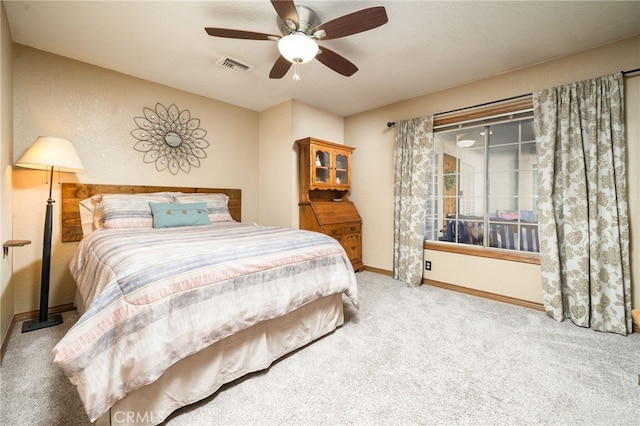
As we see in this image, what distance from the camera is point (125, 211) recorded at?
249 cm

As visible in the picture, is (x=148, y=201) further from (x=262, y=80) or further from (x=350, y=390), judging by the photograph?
(x=350, y=390)

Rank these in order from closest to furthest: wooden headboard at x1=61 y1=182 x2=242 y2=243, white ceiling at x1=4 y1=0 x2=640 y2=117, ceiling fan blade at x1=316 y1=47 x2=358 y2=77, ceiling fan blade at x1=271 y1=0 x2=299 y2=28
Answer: ceiling fan blade at x1=271 y1=0 x2=299 y2=28 → white ceiling at x1=4 y1=0 x2=640 y2=117 → ceiling fan blade at x1=316 y1=47 x2=358 y2=77 → wooden headboard at x1=61 y1=182 x2=242 y2=243

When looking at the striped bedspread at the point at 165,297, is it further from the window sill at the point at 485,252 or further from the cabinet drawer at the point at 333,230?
the window sill at the point at 485,252

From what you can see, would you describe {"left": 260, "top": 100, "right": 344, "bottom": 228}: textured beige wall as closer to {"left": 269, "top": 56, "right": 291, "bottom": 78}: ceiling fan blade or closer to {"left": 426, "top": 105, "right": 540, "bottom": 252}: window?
{"left": 269, "top": 56, "right": 291, "bottom": 78}: ceiling fan blade

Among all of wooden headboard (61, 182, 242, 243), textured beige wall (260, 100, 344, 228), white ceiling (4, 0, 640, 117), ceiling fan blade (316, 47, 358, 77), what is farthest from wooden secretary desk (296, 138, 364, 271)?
wooden headboard (61, 182, 242, 243)

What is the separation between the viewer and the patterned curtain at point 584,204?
2176 millimetres

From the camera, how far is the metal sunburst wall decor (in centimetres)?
302

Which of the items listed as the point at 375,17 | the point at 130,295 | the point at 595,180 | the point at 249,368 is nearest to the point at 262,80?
the point at 375,17

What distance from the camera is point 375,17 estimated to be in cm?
157

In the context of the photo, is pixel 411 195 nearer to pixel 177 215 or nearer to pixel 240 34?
pixel 240 34

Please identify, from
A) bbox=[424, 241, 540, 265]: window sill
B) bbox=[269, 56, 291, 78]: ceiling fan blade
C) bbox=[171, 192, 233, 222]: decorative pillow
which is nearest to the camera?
bbox=[269, 56, 291, 78]: ceiling fan blade

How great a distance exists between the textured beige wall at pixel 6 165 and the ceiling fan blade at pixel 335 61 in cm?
214

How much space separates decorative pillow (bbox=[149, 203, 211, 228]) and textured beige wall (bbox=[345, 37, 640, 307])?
230 cm

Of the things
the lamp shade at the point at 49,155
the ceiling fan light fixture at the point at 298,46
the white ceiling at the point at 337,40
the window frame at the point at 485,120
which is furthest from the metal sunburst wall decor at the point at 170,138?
the window frame at the point at 485,120
